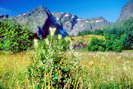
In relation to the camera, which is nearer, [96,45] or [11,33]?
[11,33]

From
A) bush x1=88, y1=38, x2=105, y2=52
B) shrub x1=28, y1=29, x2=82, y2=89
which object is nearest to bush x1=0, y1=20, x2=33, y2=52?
shrub x1=28, y1=29, x2=82, y2=89

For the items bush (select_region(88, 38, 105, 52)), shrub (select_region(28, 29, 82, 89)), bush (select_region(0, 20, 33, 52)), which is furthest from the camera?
bush (select_region(88, 38, 105, 52))

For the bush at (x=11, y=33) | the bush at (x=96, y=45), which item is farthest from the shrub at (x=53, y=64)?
the bush at (x=96, y=45)

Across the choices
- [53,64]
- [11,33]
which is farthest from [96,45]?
[53,64]

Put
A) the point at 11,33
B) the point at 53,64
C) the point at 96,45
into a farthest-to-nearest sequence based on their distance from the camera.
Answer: the point at 96,45
the point at 11,33
the point at 53,64

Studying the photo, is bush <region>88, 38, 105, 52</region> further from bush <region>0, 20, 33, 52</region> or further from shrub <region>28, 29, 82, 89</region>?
shrub <region>28, 29, 82, 89</region>

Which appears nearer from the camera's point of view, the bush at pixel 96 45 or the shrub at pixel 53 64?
the shrub at pixel 53 64

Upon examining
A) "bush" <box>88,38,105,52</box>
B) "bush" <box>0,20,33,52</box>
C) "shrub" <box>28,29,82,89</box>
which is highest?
"bush" <box>88,38,105,52</box>

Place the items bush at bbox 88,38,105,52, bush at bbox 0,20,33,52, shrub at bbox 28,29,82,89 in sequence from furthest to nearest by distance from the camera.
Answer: bush at bbox 88,38,105,52
bush at bbox 0,20,33,52
shrub at bbox 28,29,82,89

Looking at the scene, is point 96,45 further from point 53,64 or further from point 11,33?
point 53,64

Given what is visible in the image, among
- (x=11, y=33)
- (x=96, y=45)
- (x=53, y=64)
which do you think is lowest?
(x=53, y=64)

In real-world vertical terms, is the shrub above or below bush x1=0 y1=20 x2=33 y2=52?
below

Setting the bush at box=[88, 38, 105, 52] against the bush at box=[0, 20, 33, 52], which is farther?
the bush at box=[88, 38, 105, 52]

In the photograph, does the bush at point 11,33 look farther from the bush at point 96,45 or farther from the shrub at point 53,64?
the bush at point 96,45
